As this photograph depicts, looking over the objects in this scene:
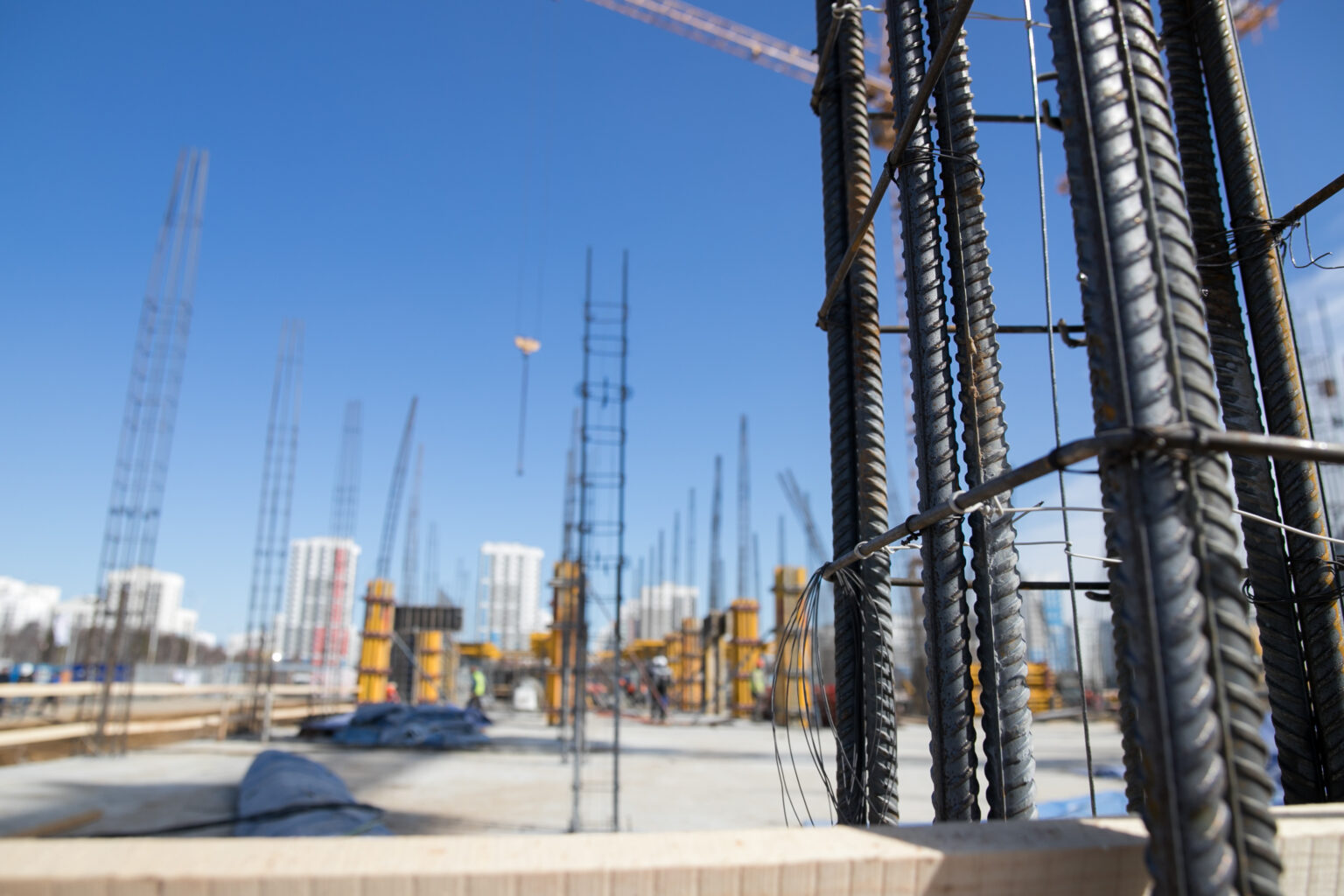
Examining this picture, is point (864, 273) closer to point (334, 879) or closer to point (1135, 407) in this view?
point (1135, 407)

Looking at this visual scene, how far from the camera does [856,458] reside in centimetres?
285

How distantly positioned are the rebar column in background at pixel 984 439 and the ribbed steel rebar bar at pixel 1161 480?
724mm

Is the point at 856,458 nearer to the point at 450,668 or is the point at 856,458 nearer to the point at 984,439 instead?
the point at 984,439

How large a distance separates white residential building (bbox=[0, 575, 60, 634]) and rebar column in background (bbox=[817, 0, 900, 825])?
9129cm

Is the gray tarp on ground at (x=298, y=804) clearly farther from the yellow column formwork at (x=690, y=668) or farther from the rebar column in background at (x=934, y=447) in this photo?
the yellow column formwork at (x=690, y=668)

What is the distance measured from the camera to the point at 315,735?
586 inches

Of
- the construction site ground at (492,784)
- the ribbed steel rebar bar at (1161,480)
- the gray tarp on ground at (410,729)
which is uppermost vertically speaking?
the ribbed steel rebar bar at (1161,480)

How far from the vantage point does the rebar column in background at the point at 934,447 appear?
80.4 inches

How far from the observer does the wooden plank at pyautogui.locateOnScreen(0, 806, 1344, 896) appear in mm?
958

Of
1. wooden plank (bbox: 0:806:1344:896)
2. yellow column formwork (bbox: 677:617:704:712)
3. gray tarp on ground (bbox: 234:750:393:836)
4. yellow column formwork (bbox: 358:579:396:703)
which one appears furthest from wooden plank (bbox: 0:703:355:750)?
wooden plank (bbox: 0:806:1344:896)

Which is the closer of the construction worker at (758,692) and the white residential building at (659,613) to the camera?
the construction worker at (758,692)

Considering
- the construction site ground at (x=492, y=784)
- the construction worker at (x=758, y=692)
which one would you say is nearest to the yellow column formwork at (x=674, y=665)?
the construction worker at (x=758, y=692)

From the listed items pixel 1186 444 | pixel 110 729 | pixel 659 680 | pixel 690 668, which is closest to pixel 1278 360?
pixel 1186 444

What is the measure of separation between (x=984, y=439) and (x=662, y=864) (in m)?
1.50
